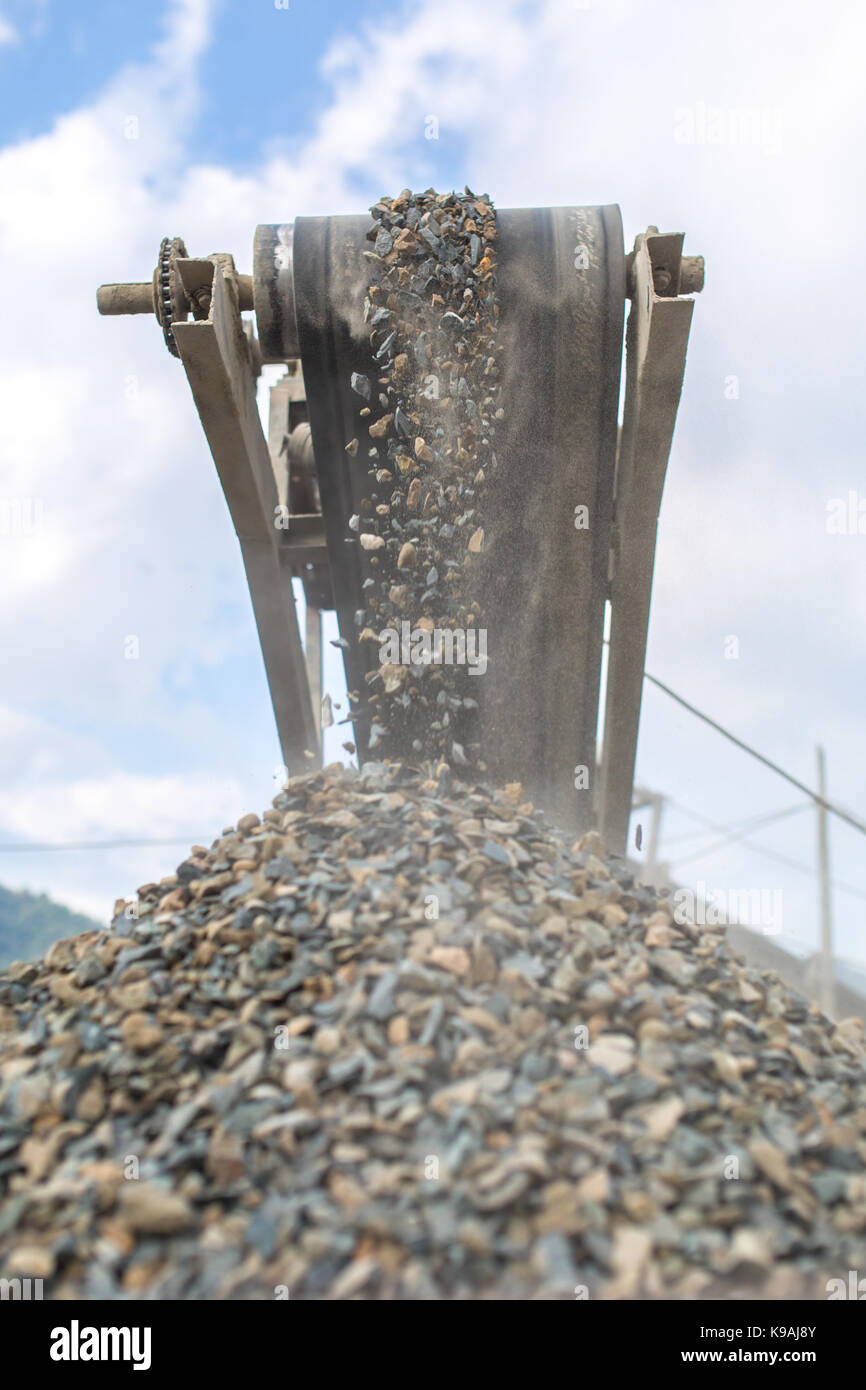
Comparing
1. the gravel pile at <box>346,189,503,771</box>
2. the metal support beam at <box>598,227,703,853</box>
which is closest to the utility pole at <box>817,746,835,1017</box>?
the metal support beam at <box>598,227,703,853</box>

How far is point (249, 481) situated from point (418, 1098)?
1.98 m

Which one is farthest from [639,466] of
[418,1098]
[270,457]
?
[418,1098]

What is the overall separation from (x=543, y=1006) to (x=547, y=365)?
1.75 metres

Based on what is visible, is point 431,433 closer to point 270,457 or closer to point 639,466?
point 639,466

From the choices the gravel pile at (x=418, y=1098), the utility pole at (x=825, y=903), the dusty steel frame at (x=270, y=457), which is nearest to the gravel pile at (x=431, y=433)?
the dusty steel frame at (x=270, y=457)

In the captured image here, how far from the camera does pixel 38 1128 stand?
1.42 meters

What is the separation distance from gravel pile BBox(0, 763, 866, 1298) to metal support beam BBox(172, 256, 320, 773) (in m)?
1.29

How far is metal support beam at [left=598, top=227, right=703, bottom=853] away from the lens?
2578 mm

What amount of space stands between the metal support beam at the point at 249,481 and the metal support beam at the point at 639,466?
Result: 971 millimetres

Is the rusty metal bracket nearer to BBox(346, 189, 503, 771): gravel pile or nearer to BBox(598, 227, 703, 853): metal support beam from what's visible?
BBox(346, 189, 503, 771): gravel pile

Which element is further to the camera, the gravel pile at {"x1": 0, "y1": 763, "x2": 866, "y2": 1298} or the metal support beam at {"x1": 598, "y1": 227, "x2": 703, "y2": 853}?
the metal support beam at {"x1": 598, "y1": 227, "x2": 703, "y2": 853}

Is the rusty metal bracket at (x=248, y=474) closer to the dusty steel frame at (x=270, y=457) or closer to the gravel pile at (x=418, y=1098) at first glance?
the dusty steel frame at (x=270, y=457)
